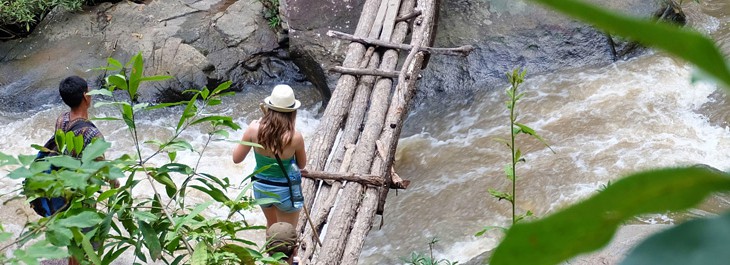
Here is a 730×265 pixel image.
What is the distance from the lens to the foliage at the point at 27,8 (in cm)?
686

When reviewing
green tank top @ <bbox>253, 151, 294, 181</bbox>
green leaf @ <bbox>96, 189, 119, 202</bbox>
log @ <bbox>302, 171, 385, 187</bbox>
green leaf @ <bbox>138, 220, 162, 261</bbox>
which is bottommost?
log @ <bbox>302, 171, 385, 187</bbox>

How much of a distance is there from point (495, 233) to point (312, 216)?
159 centimetres

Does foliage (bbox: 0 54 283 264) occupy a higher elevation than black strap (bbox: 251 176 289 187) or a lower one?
higher

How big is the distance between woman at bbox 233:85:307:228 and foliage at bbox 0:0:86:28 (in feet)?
13.7

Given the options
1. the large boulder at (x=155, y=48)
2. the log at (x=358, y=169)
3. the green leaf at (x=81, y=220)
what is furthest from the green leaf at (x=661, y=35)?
the large boulder at (x=155, y=48)

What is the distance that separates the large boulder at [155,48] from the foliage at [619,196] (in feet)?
21.8

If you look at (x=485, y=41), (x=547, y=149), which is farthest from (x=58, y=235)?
(x=485, y=41)

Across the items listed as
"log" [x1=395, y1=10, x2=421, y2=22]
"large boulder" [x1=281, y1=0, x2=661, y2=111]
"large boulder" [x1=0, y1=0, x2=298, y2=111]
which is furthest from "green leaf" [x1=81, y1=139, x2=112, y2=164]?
"large boulder" [x1=0, y1=0, x2=298, y2=111]

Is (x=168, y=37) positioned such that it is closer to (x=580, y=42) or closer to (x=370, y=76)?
(x=370, y=76)

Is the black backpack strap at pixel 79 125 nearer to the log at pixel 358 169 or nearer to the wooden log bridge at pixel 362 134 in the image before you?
the wooden log bridge at pixel 362 134

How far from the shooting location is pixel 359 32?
5477 millimetres

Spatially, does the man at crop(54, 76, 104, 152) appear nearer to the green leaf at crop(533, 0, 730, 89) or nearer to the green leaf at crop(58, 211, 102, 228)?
the green leaf at crop(58, 211, 102, 228)

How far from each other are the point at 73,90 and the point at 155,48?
11.3 feet

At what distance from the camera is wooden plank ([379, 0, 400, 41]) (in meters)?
5.47
